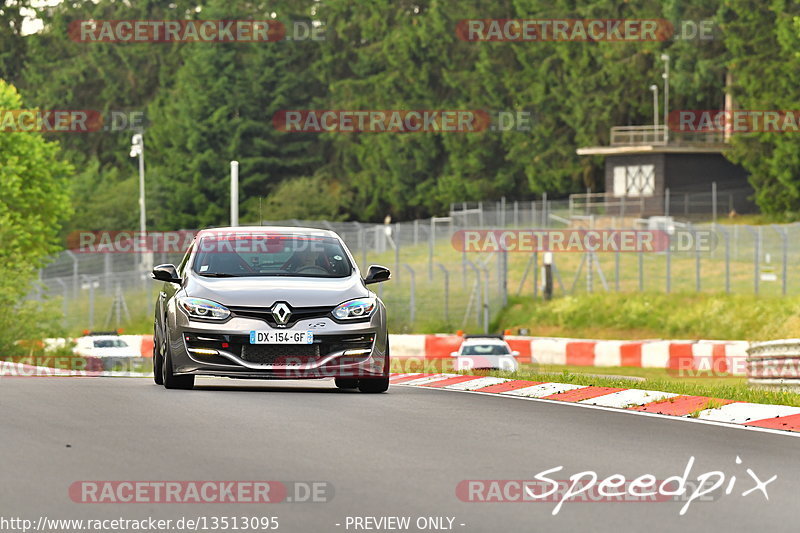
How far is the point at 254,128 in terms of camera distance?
102 metres

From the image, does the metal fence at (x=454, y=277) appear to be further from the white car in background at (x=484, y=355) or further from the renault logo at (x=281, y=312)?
the renault logo at (x=281, y=312)

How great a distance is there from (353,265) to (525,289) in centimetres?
4101

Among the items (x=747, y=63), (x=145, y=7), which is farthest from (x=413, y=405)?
(x=145, y=7)

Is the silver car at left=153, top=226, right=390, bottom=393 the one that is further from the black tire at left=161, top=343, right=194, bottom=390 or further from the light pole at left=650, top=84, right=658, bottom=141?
the light pole at left=650, top=84, right=658, bottom=141

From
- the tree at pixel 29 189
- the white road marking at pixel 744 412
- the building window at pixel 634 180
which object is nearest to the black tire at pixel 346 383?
the white road marking at pixel 744 412

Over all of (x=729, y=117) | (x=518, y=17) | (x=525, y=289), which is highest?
(x=518, y=17)

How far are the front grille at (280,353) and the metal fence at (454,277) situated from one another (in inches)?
1108

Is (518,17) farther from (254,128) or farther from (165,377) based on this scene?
(165,377)

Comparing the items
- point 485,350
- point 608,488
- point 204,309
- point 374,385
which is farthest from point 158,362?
point 485,350

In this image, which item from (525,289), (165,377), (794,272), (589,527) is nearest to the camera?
(589,527)

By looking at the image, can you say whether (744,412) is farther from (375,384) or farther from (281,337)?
(281,337)

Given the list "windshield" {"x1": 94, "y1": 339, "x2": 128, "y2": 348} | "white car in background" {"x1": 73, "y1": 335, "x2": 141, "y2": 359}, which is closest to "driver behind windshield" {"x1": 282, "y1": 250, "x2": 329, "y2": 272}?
"white car in background" {"x1": 73, "y1": 335, "x2": 141, "y2": 359}

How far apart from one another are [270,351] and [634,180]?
235ft

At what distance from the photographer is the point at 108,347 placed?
39375mm
